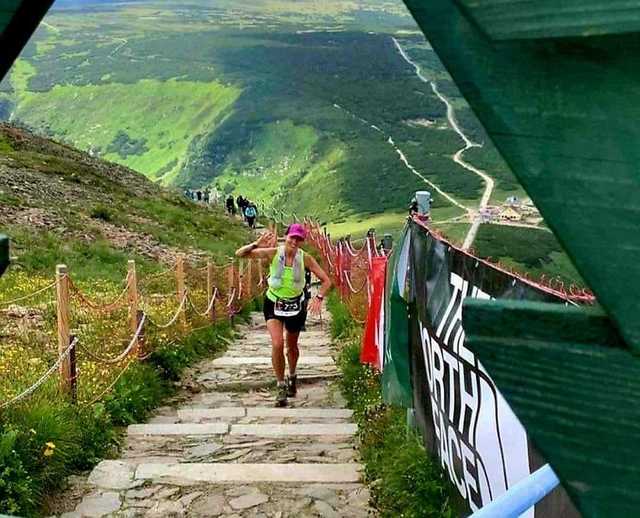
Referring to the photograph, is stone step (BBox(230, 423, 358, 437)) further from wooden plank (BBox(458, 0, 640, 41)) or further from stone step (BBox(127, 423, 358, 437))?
wooden plank (BBox(458, 0, 640, 41))

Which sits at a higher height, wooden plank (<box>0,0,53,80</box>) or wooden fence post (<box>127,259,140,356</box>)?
wooden plank (<box>0,0,53,80</box>)

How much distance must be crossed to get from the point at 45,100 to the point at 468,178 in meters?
122

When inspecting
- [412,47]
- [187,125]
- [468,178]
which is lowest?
[468,178]

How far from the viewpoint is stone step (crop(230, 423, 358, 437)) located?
6.55 meters

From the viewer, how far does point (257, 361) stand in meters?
10.3

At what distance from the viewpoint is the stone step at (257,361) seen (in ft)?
33.1

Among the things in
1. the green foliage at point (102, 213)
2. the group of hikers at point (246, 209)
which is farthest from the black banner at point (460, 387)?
the group of hikers at point (246, 209)

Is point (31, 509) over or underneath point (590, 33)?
underneath

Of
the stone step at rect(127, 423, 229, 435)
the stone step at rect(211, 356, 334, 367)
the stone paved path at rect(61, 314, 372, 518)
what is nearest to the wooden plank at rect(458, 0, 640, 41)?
the stone paved path at rect(61, 314, 372, 518)

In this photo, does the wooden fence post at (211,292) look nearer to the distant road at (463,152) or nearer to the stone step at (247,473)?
the stone step at (247,473)

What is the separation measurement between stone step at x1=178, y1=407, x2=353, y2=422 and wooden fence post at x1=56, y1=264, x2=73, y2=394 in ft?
4.02

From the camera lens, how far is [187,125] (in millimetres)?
163875

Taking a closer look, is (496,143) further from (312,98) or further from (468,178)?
(312,98)

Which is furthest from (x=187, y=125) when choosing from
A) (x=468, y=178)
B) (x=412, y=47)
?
(x=468, y=178)
